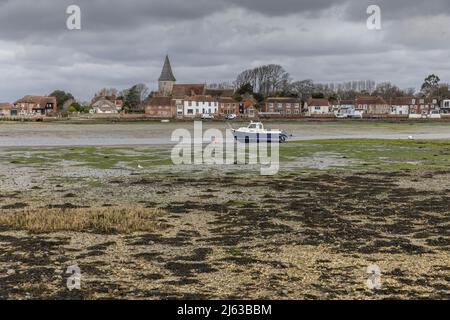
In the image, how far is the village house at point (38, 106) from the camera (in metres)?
146

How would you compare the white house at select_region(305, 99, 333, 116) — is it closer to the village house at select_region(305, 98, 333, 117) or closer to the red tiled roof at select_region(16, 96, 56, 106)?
the village house at select_region(305, 98, 333, 117)

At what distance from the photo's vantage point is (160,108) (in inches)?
4963

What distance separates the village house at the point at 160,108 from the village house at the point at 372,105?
173 feet

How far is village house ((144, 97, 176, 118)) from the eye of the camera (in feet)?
409

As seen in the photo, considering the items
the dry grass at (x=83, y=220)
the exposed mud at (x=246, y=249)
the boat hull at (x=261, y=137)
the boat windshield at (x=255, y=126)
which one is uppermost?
the boat windshield at (x=255, y=126)

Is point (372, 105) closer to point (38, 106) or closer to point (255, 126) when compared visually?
point (38, 106)

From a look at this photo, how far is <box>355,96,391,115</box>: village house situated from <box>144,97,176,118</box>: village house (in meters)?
52.7

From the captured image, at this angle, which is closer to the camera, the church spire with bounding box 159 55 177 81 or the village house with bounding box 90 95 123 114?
the village house with bounding box 90 95 123 114

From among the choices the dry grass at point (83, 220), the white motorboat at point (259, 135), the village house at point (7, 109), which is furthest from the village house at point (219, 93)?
the dry grass at point (83, 220)

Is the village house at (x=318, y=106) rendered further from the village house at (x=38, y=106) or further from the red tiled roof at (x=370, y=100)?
the village house at (x=38, y=106)

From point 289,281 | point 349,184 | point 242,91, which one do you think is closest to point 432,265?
point 289,281

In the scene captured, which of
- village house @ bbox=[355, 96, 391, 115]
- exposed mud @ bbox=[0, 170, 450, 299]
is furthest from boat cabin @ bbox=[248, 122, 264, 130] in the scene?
village house @ bbox=[355, 96, 391, 115]

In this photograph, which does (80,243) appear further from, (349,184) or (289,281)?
(349,184)

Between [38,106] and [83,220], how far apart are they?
14034 centimetres
